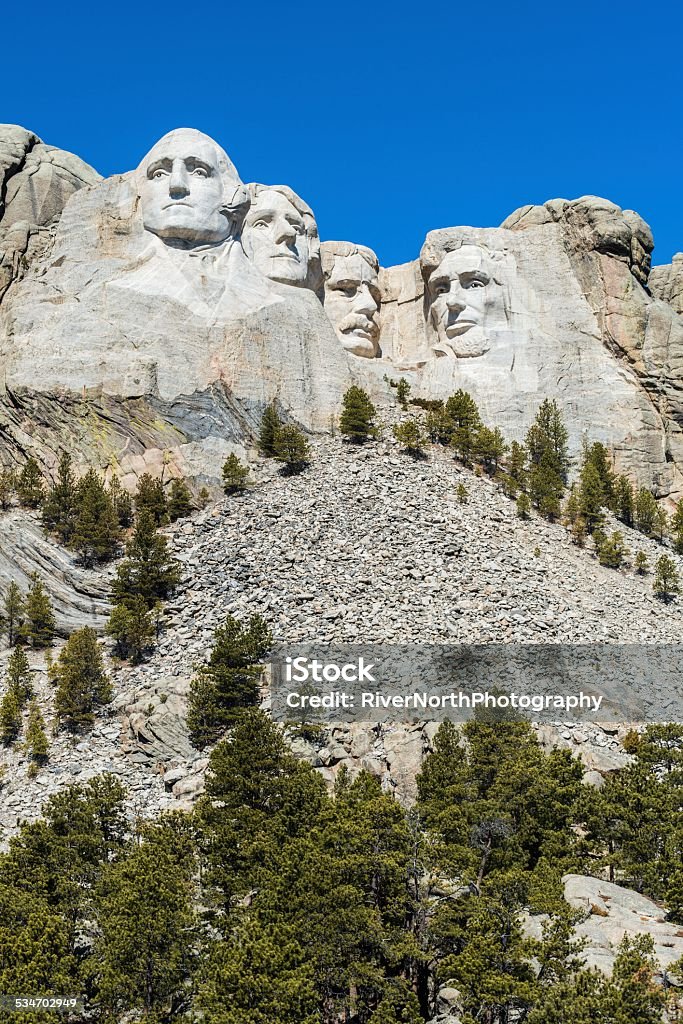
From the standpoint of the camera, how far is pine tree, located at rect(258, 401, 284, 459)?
6131 cm

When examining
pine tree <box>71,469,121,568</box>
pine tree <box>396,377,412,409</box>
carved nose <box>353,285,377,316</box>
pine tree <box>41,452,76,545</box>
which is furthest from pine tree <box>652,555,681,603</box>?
carved nose <box>353,285,377,316</box>

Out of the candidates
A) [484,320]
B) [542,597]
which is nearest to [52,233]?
[484,320]

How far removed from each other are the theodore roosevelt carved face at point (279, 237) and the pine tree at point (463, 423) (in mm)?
8495

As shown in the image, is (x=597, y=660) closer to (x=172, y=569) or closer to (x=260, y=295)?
(x=172, y=569)

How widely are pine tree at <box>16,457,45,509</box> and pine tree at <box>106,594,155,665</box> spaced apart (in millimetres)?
7281

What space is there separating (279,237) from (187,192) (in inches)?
185

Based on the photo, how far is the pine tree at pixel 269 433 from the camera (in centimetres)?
6131

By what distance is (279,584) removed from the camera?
53000 millimetres

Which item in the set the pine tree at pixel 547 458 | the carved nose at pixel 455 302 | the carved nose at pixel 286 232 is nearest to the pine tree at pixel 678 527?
the pine tree at pixel 547 458

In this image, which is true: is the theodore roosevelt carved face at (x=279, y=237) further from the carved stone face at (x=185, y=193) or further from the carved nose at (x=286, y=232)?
the carved stone face at (x=185, y=193)

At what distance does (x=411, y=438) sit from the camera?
6175 cm

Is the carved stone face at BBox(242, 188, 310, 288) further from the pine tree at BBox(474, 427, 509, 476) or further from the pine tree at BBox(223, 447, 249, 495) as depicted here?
the pine tree at BBox(223, 447, 249, 495)

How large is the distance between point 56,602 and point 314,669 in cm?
987

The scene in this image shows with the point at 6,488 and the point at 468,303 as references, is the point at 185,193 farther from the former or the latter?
the point at 6,488
